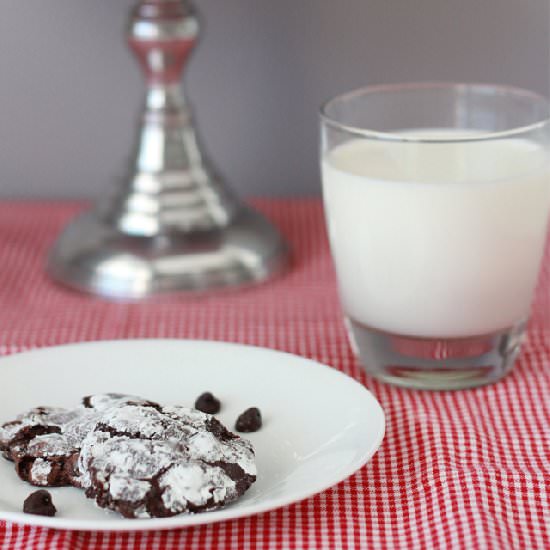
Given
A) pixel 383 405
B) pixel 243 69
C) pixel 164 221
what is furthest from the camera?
pixel 243 69

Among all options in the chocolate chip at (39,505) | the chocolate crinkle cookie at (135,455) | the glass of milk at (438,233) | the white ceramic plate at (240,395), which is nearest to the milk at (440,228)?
the glass of milk at (438,233)

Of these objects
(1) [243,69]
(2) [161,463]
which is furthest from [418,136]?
(1) [243,69]

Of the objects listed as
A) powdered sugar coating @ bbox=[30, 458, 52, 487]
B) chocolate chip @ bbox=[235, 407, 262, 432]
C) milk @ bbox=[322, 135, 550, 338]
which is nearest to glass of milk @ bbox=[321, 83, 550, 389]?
milk @ bbox=[322, 135, 550, 338]

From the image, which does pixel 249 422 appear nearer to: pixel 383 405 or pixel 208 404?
pixel 208 404

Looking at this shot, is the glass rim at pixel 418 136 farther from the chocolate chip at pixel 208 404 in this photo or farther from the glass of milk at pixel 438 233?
the chocolate chip at pixel 208 404

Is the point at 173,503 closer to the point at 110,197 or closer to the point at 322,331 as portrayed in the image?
the point at 322,331

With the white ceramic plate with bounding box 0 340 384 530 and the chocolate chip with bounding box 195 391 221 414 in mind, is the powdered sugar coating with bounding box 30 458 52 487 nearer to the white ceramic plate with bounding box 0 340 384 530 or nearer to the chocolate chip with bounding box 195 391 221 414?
the white ceramic plate with bounding box 0 340 384 530
